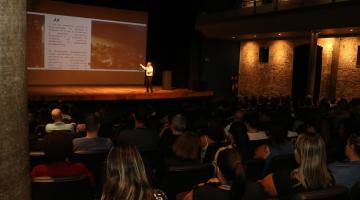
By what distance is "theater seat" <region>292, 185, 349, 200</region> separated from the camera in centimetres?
207

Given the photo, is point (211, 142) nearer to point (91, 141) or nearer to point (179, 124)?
point (179, 124)

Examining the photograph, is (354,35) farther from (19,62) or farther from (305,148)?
(19,62)

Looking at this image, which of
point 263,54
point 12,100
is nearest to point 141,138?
point 12,100

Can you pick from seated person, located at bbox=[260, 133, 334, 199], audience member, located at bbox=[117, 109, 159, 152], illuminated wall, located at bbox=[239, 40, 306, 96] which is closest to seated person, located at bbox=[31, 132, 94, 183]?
seated person, located at bbox=[260, 133, 334, 199]

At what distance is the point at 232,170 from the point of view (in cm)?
211

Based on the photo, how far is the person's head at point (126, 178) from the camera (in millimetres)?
1667

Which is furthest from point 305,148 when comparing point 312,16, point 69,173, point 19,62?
Result: point 312,16

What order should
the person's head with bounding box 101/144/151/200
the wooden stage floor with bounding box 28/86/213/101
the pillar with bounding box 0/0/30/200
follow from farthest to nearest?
the wooden stage floor with bounding box 28/86/213/101
the person's head with bounding box 101/144/151/200
the pillar with bounding box 0/0/30/200

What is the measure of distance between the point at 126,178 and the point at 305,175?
52.6 inches

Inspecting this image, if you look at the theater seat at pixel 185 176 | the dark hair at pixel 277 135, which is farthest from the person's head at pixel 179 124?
the theater seat at pixel 185 176

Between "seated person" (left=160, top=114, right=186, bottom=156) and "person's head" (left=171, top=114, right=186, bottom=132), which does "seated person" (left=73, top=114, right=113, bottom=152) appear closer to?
"seated person" (left=160, top=114, right=186, bottom=156)

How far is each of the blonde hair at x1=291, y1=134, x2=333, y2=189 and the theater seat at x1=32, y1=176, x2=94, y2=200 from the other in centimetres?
143

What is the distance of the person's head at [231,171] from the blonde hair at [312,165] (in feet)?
2.04

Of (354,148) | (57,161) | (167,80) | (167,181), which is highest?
(167,80)
